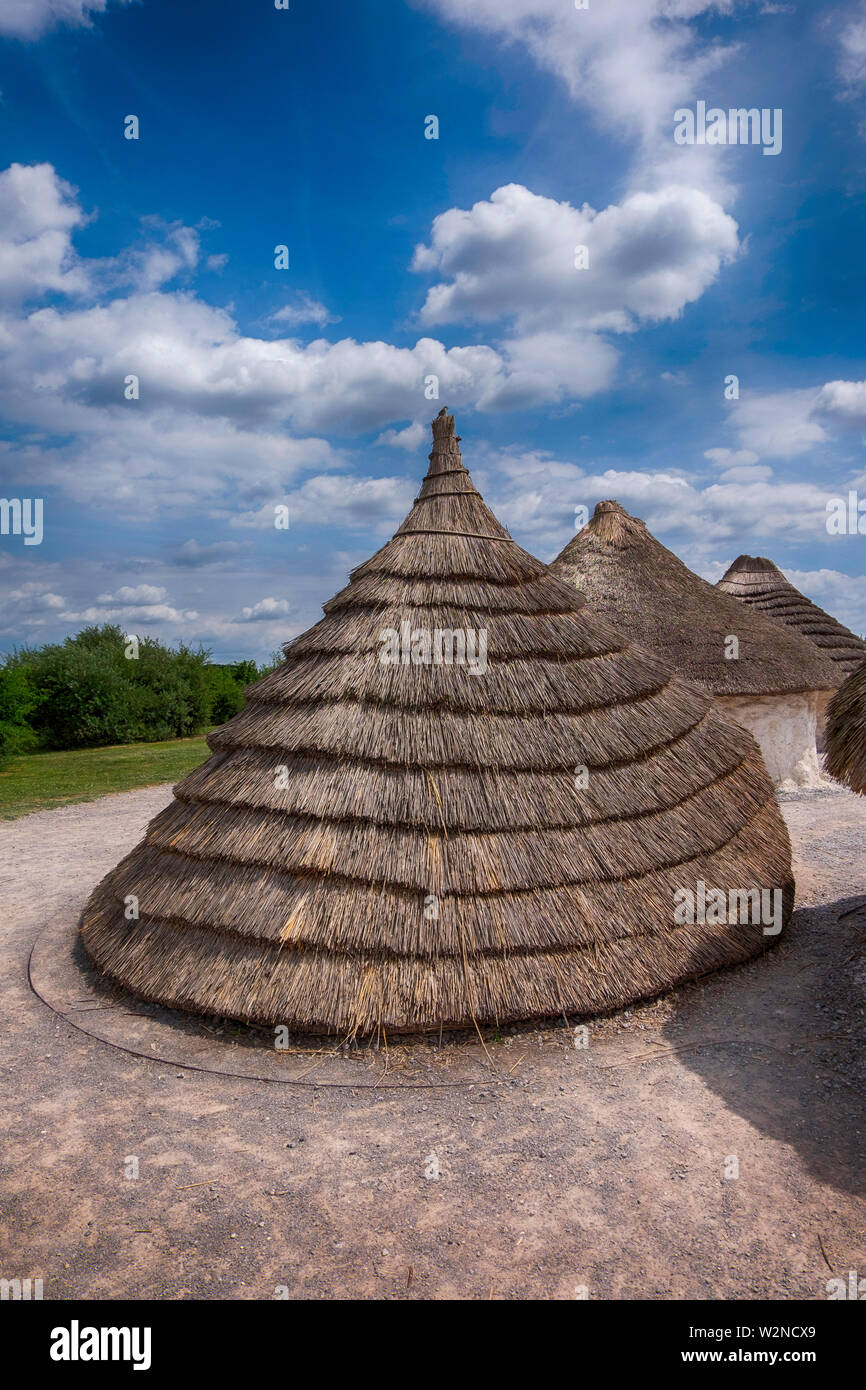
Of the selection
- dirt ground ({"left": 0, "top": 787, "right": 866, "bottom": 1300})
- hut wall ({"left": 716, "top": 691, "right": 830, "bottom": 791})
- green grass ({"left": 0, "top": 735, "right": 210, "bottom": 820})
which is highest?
hut wall ({"left": 716, "top": 691, "right": 830, "bottom": 791})

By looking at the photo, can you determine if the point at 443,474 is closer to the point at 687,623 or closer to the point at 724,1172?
the point at 724,1172

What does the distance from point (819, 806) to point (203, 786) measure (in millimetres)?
13053

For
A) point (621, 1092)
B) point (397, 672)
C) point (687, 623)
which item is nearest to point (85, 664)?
point (687, 623)

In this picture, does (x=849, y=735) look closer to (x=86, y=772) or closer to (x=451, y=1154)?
(x=451, y=1154)

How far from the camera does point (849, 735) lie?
8.48 meters

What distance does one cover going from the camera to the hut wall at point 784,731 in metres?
16.7

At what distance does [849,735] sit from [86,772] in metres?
22.4

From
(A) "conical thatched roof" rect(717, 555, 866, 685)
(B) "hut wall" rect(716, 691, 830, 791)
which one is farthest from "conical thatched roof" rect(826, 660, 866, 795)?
(A) "conical thatched roof" rect(717, 555, 866, 685)

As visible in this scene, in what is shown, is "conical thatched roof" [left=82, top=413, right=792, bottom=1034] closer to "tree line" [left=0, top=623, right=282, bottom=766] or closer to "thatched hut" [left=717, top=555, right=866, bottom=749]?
"thatched hut" [left=717, top=555, right=866, bottom=749]

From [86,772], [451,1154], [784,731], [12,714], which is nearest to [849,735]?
[451,1154]

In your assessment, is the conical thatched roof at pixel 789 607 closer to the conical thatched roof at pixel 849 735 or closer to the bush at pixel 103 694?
the conical thatched roof at pixel 849 735

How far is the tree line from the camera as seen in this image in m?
31.4

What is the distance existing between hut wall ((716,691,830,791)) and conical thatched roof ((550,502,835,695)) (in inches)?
18.9
